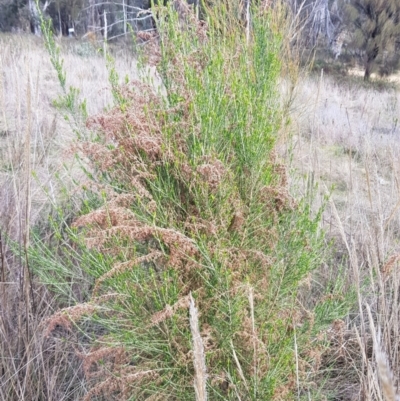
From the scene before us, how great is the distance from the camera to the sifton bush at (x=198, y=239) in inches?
51.6

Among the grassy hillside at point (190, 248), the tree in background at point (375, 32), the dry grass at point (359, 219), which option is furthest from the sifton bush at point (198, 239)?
the tree in background at point (375, 32)

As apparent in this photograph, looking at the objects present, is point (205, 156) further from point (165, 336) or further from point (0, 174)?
point (0, 174)

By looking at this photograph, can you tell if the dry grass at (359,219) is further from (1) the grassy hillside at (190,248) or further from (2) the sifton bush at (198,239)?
(2) the sifton bush at (198,239)

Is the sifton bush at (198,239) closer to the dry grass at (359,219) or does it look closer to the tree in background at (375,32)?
the dry grass at (359,219)

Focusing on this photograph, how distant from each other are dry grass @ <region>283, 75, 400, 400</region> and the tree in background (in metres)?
7.78

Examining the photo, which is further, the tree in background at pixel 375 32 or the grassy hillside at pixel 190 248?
the tree in background at pixel 375 32

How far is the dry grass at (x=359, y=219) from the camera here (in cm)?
124

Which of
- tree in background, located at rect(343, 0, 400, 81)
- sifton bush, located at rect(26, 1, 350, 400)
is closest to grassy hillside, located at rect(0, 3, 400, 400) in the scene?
sifton bush, located at rect(26, 1, 350, 400)

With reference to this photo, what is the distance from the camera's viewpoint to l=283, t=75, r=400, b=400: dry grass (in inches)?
48.9

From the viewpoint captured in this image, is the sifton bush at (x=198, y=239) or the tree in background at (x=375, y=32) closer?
the sifton bush at (x=198, y=239)

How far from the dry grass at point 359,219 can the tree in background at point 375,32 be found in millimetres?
7776

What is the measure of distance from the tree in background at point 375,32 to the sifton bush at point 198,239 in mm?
13736

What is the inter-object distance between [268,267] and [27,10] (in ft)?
71.8

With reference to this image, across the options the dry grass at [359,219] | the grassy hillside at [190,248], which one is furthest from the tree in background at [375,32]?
the grassy hillside at [190,248]
